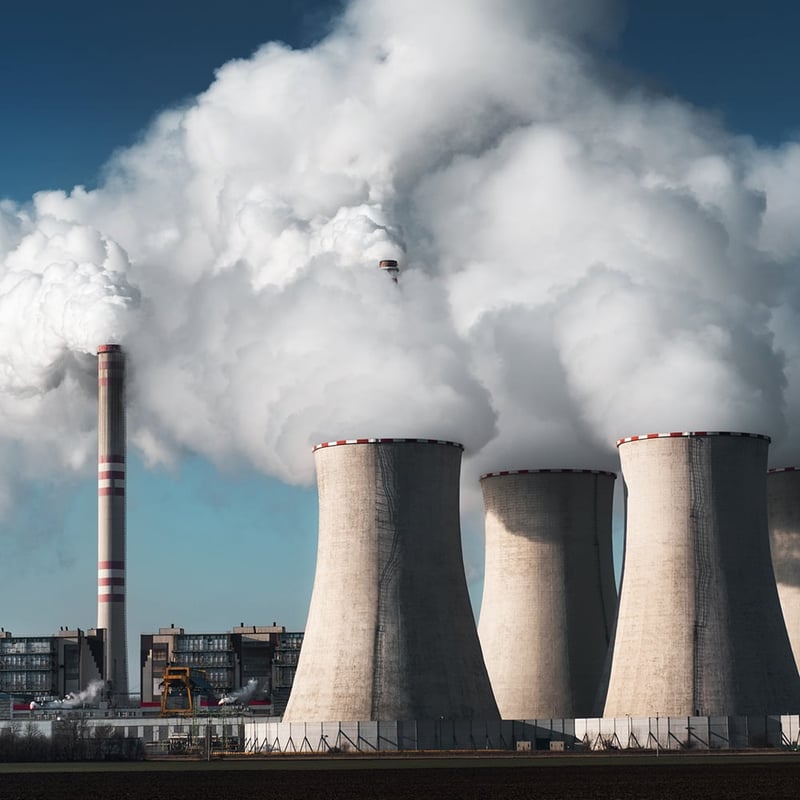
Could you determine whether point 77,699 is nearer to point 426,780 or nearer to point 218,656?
point 218,656

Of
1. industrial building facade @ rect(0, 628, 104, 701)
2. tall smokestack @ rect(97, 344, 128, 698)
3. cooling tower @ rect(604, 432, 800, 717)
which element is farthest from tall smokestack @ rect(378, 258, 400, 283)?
Answer: industrial building facade @ rect(0, 628, 104, 701)

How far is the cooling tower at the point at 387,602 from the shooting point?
47156 mm

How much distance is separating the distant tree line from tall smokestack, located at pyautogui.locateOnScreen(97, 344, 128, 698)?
77.4 ft

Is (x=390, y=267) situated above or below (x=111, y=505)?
above

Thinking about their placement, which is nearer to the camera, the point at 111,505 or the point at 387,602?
the point at 387,602

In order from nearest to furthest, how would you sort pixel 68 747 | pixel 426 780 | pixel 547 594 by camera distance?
pixel 426 780 → pixel 68 747 → pixel 547 594

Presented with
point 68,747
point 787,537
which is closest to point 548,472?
point 787,537

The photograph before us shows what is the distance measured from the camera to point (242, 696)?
85438mm

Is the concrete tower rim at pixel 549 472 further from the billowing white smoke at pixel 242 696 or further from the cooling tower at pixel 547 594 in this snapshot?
the billowing white smoke at pixel 242 696

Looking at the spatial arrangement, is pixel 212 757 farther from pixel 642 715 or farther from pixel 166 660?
pixel 166 660

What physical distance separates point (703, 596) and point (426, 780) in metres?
15.8

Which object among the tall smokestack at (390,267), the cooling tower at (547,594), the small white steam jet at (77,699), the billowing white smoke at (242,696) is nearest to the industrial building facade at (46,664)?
the small white steam jet at (77,699)

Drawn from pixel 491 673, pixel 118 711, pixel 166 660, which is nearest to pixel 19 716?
pixel 118 711

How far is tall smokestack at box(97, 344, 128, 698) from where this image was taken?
7894 cm
